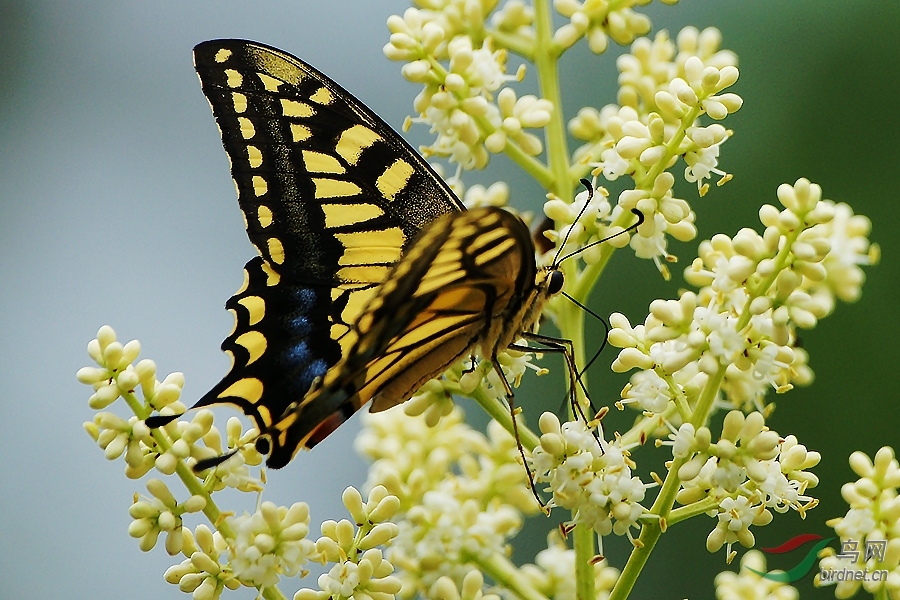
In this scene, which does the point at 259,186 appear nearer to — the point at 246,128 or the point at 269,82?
the point at 246,128

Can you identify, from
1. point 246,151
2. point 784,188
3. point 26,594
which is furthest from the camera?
point 26,594

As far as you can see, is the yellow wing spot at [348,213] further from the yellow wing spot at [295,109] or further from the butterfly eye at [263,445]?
the butterfly eye at [263,445]

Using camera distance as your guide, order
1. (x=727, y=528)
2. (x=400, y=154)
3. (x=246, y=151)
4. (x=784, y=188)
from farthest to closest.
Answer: (x=400, y=154) → (x=246, y=151) → (x=727, y=528) → (x=784, y=188)

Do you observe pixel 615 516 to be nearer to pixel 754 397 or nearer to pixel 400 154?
pixel 754 397

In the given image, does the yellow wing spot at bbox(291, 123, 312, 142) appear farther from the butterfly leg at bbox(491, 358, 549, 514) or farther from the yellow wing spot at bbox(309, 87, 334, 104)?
the butterfly leg at bbox(491, 358, 549, 514)

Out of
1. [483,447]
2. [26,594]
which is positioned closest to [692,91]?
[483,447]

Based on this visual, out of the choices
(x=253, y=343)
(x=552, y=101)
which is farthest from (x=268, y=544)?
(x=552, y=101)

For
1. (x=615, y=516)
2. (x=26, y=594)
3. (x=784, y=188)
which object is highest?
(x=26, y=594)
